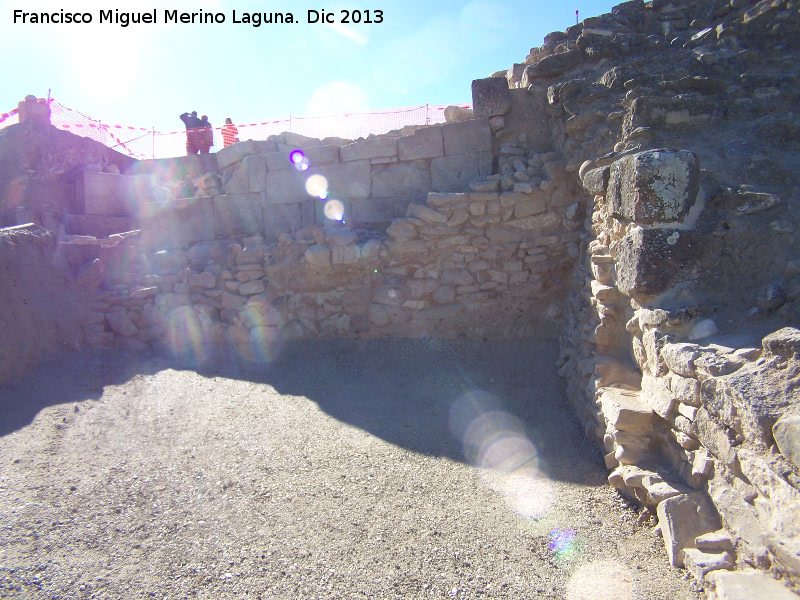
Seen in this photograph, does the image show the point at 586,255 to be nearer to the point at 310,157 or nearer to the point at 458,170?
the point at 458,170

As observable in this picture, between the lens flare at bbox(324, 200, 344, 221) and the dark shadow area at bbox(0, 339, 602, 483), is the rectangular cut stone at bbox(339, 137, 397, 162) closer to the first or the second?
the lens flare at bbox(324, 200, 344, 221)

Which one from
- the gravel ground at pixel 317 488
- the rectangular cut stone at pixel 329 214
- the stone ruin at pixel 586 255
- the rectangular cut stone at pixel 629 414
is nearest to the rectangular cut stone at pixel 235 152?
the stone ruin at pixel 586 255

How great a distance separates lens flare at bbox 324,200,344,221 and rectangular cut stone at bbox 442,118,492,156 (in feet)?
4.59

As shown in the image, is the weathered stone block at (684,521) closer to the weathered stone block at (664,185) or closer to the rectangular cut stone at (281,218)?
the weathered stone block at (664,185)

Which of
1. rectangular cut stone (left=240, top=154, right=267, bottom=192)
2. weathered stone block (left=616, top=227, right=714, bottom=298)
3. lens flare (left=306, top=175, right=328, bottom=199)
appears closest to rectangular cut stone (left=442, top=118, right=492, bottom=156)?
lens flare (left=306, top=175, right=328, bottom=199)

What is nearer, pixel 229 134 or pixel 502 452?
pixel 502 452

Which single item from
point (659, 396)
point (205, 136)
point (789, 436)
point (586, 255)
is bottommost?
point (659, 396)

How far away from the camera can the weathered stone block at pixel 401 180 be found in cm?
597

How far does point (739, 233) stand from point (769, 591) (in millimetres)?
1834

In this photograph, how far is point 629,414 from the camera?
115 inches

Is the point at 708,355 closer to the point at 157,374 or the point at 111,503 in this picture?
the point at 111,503

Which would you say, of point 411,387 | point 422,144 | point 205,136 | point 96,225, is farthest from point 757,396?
point 205,136

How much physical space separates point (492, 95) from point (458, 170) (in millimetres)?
853

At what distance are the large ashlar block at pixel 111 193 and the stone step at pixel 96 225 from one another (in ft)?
0.57
